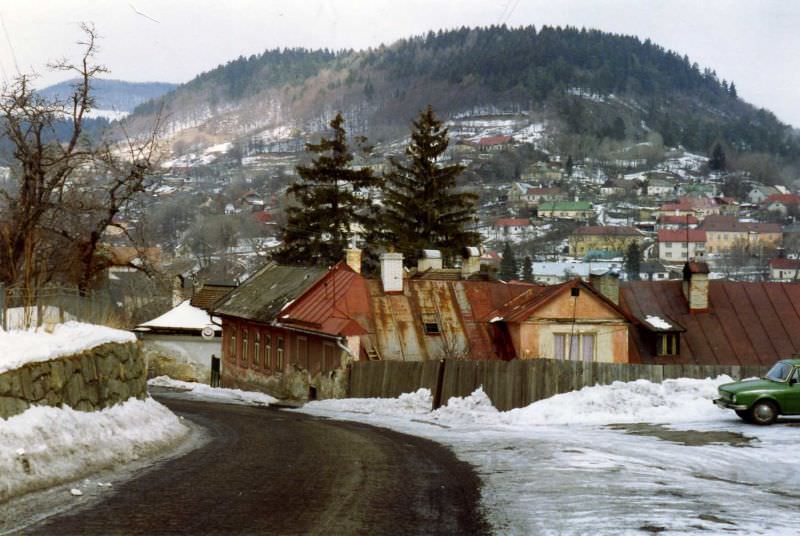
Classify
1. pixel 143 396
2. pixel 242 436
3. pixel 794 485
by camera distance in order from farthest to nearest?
pixel 242 436 → pixel 143 396 → pixel 794 485

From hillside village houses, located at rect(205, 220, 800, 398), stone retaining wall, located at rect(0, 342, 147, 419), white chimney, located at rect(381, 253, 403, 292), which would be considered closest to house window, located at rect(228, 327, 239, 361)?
hillside village houses, located at rect(205, 220, 800, 398)

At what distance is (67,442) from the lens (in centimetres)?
1229

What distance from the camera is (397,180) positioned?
63406 mm

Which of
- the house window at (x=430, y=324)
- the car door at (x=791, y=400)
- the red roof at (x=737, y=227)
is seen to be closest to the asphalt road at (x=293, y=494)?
the car door at (x=791, y=400)

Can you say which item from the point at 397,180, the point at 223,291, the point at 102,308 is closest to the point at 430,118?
the point at 397,180

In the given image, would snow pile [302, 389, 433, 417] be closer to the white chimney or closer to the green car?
the white chimney

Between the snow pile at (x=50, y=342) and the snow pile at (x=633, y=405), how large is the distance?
10.8 m

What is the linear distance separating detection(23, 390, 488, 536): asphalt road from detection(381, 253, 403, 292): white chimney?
792 inches

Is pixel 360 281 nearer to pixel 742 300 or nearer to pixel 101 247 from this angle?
pixel 101 247

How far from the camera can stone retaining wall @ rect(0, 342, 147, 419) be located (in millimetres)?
11633

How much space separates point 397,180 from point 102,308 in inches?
1793

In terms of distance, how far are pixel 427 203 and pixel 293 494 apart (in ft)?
166

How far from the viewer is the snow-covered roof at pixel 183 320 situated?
4925 centimetres

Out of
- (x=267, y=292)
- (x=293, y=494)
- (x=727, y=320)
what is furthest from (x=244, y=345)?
(x=293, y=494)
